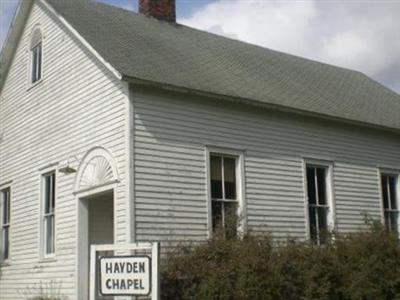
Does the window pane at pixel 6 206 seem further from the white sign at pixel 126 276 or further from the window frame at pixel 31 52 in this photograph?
the white sign at pixel 126 276

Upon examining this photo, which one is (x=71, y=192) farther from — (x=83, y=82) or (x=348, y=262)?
(x=348, y=262)

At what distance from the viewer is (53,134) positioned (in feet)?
52.5

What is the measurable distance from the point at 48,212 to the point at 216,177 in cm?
439

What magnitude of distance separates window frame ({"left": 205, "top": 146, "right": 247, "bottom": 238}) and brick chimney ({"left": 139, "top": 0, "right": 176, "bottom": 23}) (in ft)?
21.0

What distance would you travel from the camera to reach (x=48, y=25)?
56.0 feet

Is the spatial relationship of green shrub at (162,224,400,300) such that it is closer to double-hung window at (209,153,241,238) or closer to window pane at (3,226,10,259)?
double-hung window at (209,153,241,238)

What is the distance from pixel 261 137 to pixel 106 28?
15.6 ft

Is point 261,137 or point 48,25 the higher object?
point 48,25

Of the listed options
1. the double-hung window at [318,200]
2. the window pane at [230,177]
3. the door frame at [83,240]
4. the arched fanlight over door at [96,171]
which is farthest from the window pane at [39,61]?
the double-hung window at [318,200]

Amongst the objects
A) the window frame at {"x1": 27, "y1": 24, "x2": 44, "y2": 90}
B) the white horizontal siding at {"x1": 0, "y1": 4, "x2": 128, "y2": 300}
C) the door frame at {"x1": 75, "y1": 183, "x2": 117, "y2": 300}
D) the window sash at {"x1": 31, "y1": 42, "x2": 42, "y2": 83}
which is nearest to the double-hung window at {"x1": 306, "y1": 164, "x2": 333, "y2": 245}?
the door frame at {"x1": 75, "y1": 183, "x2": 117, "y2": 300}

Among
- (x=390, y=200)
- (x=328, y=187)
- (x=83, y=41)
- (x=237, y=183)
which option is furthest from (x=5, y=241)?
(x=390, y=200)

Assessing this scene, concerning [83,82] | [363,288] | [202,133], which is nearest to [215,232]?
[202,133]

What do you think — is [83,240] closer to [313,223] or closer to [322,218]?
[313,223]

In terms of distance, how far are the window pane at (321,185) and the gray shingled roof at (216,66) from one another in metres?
1.50
